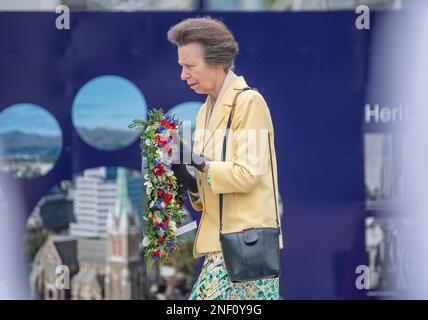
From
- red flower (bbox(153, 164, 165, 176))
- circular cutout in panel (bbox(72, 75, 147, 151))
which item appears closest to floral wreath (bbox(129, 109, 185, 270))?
Answer: red flower (bbox(153, 164, 165, 176))

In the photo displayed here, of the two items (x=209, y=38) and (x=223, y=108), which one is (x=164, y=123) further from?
(x=209, y=38)

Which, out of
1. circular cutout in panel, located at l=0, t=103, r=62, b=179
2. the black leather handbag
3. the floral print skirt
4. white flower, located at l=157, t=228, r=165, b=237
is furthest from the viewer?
circular cutout in panel, located at l=0, t=103, r=62, b=179

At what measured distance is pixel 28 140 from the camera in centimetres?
479

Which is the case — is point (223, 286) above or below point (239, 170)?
below

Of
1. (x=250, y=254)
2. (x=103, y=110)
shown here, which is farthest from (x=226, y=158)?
(x=103, y=110)

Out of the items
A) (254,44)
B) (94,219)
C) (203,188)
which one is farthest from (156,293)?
(203,188)

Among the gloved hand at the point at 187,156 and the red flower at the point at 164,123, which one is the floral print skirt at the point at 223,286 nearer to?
the gloved hand at the point at 187,156

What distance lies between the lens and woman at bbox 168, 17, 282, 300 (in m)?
2.91

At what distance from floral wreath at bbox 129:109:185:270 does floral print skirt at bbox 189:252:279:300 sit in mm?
204

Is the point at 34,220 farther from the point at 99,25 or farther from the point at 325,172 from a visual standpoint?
the point at 325,172

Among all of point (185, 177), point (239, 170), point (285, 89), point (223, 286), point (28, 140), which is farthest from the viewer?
point (285, 89)

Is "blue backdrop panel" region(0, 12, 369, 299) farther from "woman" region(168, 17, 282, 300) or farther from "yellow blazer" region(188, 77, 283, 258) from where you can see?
"yellow blazer" region(188, 77, 283, 258)

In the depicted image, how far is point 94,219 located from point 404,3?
2.37 metres

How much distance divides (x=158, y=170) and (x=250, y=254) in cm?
50
